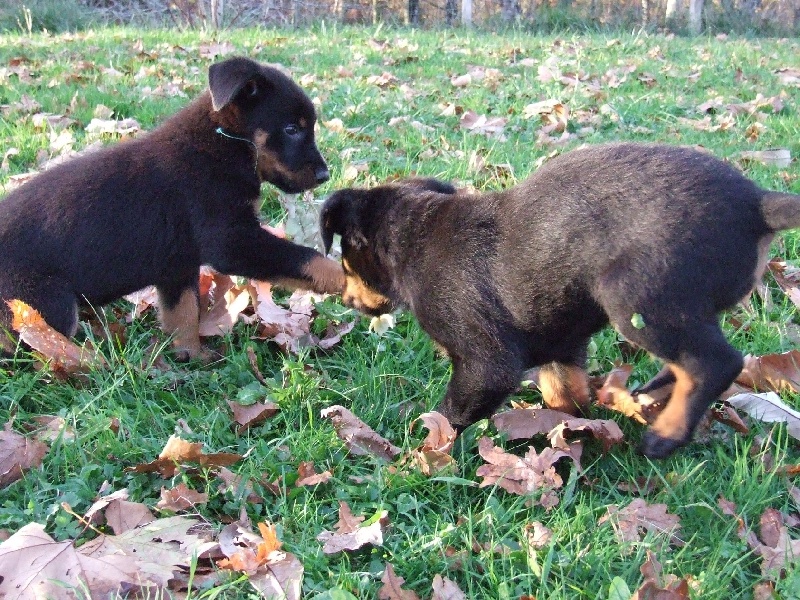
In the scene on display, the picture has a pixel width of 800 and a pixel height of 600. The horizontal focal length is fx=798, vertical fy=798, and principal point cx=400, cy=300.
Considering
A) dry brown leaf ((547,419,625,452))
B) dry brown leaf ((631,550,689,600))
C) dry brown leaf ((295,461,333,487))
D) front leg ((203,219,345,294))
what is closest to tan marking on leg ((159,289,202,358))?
front leg ((203,219,345,294))

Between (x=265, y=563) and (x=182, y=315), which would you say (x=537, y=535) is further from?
(x=182, y=315)

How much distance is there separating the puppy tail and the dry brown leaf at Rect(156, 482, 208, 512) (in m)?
2.06

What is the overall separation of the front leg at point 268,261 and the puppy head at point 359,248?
0.11 meters

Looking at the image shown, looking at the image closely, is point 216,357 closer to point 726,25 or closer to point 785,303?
point 785,303

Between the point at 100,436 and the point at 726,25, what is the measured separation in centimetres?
1641

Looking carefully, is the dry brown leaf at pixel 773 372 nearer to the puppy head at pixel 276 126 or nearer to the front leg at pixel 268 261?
the front leg at pixel 268 261

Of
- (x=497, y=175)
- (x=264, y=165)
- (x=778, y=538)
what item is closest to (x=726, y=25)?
(x=497, y=175)

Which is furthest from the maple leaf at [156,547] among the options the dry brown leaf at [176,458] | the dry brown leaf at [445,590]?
the dry brown leaf at [445,590]

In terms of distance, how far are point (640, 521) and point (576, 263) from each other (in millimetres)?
892

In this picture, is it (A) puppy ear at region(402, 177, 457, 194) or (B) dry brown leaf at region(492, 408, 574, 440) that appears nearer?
(B) dry brown leaf at region(492, 408, 574, 440)

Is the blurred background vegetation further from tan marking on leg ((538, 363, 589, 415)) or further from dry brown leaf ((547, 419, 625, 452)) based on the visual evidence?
dry brown leaf ((547, 419, 625, 452))

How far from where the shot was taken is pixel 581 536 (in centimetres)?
243

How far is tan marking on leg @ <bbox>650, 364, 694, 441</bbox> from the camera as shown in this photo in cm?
273

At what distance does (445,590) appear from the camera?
225 cm
